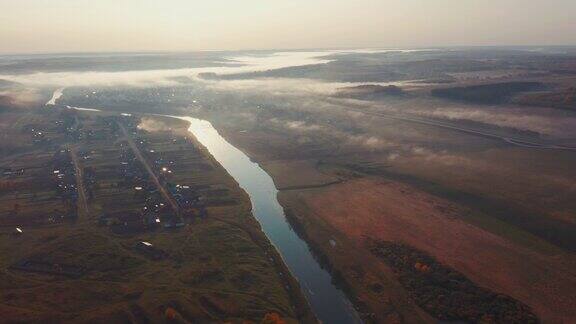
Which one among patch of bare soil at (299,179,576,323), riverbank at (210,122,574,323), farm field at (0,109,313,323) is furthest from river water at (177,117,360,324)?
patch of bare soil at (299,179,576,323)

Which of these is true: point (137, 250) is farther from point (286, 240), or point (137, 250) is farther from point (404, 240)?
point (404, 240)

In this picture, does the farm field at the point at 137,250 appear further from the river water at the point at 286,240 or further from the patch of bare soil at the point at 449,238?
the patch of bare soil at the point at 449,238

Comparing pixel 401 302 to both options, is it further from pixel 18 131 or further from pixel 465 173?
pixel 18 131

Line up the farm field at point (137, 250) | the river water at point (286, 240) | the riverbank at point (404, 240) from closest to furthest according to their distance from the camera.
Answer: the farm field at point (137, 250)
the river water at point (286, 240)
the riverbank at point (404, 240)

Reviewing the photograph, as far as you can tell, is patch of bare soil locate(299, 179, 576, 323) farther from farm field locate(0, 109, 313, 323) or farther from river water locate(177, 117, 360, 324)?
farm field locate(0, 109, 313, 323)

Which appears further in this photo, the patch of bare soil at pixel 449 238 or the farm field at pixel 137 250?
the patch of bare soil at pixel 449 238

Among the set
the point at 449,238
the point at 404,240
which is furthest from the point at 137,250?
the point at 449,238

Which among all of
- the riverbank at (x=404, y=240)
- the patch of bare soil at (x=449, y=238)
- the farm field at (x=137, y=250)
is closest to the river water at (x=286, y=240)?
the riverbank at (x=404, y=240)

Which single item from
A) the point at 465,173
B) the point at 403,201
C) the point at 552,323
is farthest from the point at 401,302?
the point at 465,173
